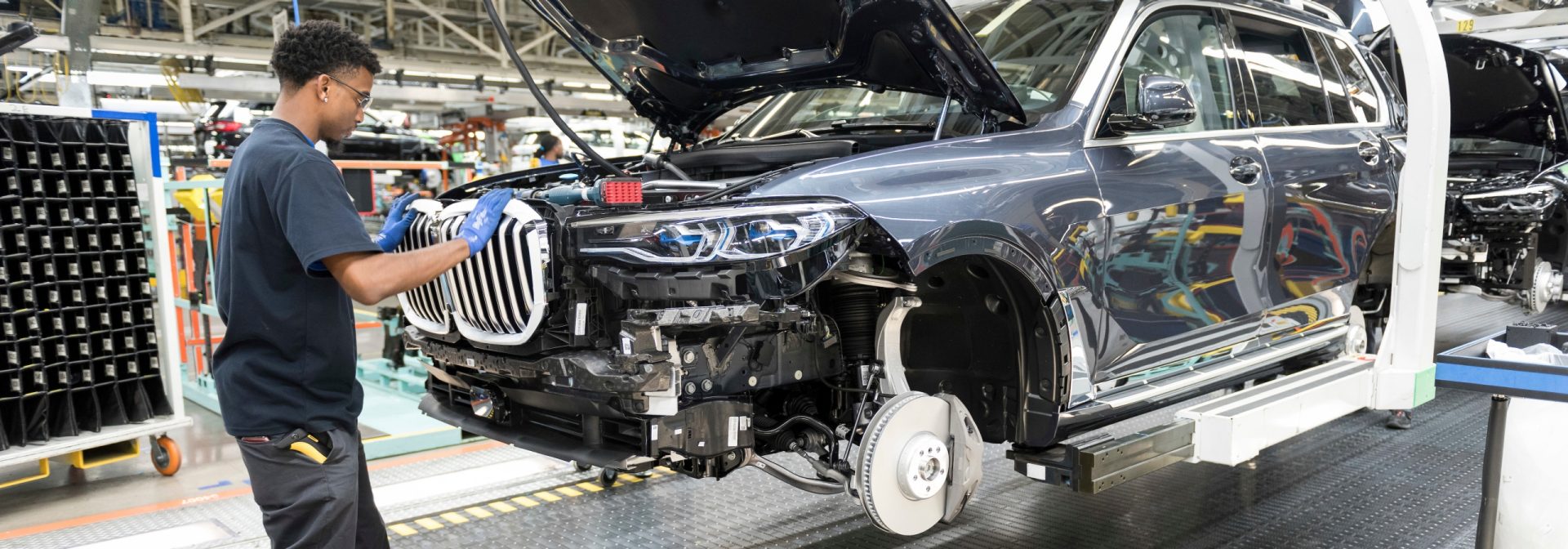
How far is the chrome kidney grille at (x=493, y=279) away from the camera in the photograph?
7.06 feet

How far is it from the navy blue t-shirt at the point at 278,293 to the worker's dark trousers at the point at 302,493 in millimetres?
54

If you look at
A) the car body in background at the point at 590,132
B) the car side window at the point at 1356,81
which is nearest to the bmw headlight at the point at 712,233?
the car side window at the point at 1356,81

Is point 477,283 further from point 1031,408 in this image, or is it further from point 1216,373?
point 1216,373

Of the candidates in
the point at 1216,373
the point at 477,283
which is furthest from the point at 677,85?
the point at 1216,373

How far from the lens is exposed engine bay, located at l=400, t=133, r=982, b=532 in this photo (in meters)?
2.09

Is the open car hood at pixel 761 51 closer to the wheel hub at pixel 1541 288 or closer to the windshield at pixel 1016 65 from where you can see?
the windshield at pixel 1016 65

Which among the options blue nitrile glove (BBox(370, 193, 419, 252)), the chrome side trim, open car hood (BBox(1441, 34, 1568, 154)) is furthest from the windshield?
open car hood (BBox(1441, 34, 1568, 154))

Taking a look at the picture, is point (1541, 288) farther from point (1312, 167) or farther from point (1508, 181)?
point (1312, 167)

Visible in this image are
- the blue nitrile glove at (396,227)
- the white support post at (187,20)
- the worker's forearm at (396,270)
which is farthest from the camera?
the white support post at (187,20)

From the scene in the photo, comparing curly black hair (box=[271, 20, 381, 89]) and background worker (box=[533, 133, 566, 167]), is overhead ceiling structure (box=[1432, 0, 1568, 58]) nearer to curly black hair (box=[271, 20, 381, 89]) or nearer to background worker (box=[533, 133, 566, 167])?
curly black hair (box=[271, 20, 381, 89])

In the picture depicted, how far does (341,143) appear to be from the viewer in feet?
34.1

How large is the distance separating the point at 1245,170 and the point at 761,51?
1.49 m

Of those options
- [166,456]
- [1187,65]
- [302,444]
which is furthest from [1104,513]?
[166,456]

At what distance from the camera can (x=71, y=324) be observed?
443 centimetres
